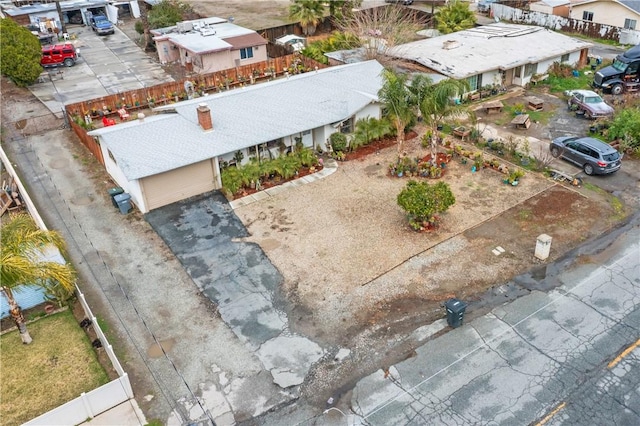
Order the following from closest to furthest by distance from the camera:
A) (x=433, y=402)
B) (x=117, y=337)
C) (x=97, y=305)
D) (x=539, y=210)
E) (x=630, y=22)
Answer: (x=433, y=402)
(x=117, y=337)
(x=97, y=305)
(x=539, y=210)
(x=630, y=22)

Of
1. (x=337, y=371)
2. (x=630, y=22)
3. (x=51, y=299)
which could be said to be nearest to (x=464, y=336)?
(x=337, y=371)

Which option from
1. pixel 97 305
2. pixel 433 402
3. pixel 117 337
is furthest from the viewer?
pixel 97 305

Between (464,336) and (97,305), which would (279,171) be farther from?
(464,336)

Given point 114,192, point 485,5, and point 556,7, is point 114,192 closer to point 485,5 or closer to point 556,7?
point 556,7

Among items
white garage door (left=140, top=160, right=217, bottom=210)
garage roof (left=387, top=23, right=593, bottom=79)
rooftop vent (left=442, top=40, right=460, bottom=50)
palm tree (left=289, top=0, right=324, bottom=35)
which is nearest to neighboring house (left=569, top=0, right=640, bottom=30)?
garage roof (left=387, top=23, right=593, bottom=79)

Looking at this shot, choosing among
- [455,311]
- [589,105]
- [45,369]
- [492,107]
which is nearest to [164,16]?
[492,107]
